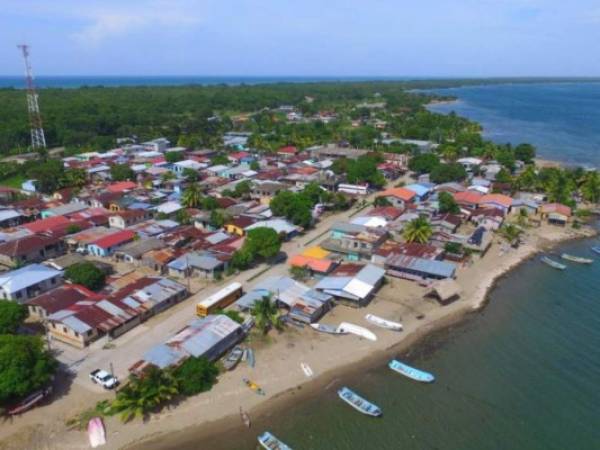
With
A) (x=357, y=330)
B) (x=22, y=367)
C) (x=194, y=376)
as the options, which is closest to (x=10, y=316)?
(x=22, y=367)

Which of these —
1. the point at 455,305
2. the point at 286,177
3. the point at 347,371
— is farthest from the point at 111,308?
the point at 286,177

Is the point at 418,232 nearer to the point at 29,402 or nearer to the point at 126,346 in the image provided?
the point at 126,346

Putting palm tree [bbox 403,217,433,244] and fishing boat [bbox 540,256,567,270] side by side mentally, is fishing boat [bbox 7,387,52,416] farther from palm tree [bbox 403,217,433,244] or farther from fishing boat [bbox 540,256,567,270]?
fishing boat [bbox 540,256,567,270]

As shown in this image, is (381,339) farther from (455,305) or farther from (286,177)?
(286,177)

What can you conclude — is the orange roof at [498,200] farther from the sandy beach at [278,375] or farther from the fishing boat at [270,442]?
the fishing boat at [270,442]

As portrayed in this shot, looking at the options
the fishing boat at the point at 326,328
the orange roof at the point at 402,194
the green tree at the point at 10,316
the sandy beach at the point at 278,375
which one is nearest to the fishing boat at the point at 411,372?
the sandy beach at the point at 278,375

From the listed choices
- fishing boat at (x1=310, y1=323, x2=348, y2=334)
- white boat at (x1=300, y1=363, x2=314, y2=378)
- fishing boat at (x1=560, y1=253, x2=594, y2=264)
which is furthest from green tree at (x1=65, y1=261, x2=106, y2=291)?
fishing boat at (x1=560, y1=253, x2=594, y2=264)
